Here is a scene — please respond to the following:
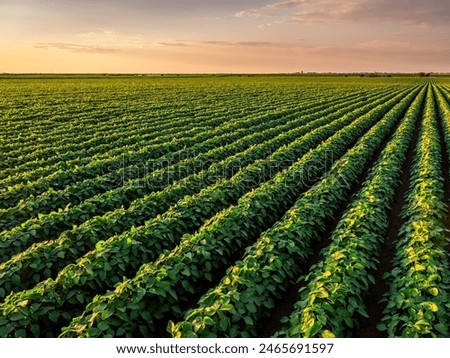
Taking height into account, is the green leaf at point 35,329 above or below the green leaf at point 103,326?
below

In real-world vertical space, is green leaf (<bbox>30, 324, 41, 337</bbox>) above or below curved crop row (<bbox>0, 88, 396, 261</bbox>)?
below

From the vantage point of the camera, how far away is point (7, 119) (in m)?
23.8

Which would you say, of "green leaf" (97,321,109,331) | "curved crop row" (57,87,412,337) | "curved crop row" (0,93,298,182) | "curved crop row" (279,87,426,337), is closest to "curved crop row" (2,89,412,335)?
"curved crop row" (57,87,412,337)

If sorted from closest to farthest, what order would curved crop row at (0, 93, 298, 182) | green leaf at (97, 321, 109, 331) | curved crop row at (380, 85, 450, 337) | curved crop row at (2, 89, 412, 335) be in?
green leaf at (97, 321, 109, 331), curved crop row at (380, 85, 450, 337), curved crop row at (2, 89, 412, 335), curved crop row at (0, 93, 298, 182)

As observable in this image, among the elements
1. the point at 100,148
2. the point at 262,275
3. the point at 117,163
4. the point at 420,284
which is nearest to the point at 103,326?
the point at 262,275

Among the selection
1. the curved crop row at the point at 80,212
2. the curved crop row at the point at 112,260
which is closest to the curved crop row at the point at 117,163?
the curved crop row at the point at 80,212

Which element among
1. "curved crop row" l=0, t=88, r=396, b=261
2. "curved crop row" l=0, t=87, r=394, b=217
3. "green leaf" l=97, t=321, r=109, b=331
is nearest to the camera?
"green leaf" l=97, t=321, r=109, b=331

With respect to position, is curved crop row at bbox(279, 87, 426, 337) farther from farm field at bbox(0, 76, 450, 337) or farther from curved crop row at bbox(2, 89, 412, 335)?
curved crop row at bbox(2, 89, 412, 335)

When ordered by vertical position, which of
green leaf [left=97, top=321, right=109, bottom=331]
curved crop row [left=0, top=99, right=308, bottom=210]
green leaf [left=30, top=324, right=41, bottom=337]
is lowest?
green leaf [left=30, top=324, right=41, bottom=337]

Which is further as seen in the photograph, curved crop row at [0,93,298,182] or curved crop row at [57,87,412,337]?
curved crop row at [0,93,298,182]

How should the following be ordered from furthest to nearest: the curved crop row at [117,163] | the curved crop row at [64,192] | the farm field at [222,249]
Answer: the curved crop row at [117,163] → the curved crop row at [64,192] → the farm field at [222,249]

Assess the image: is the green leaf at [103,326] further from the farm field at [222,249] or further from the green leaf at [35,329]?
the green leaf at [35,329]

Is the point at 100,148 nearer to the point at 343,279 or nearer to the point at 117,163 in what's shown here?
the point at 117,163

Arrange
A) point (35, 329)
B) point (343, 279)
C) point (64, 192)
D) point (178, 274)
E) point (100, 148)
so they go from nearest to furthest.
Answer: point (35, 329)
point (343, 279)
point (178, 274)
point (64, 192)
point (100, 148)
